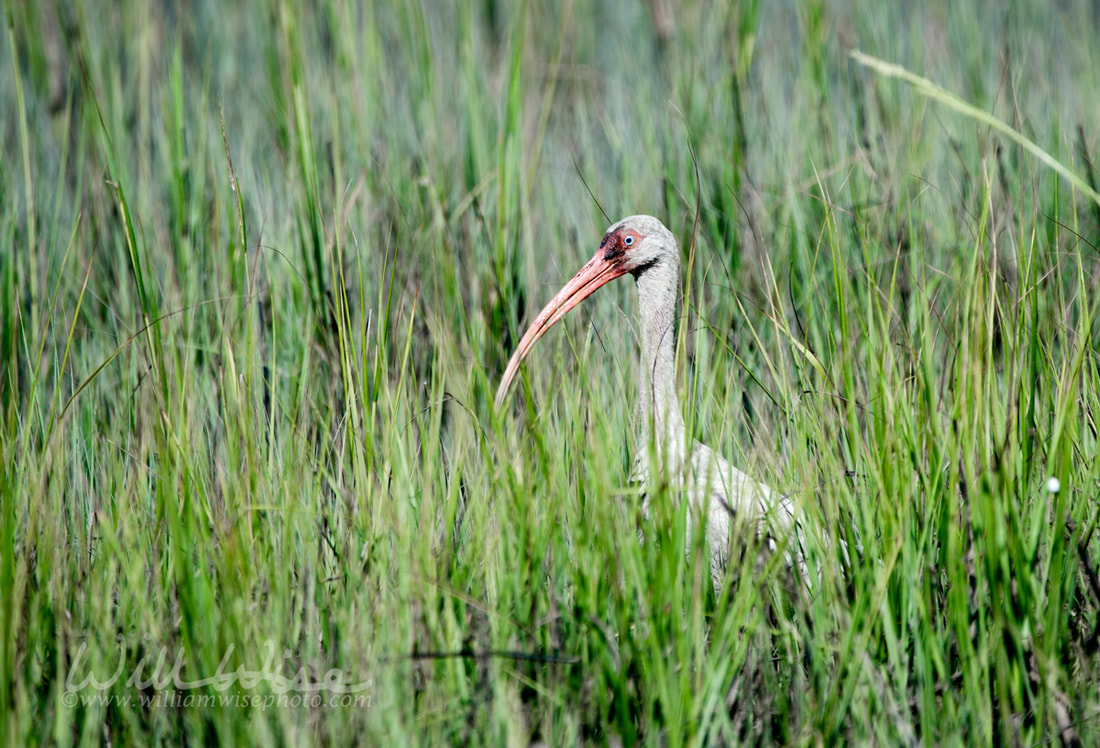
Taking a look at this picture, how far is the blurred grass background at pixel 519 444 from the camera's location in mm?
1966

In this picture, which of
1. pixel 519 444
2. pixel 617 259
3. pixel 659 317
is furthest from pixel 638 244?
pixel 519 444

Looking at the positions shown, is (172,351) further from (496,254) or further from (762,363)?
(762,363)

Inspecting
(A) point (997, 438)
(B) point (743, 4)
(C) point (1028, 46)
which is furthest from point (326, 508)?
(C) point (1028, 46)

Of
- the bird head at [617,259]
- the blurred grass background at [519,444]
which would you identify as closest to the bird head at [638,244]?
the bird head at [617,259]

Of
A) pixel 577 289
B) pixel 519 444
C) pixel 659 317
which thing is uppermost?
pixel 577 289

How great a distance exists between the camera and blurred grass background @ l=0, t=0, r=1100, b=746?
1.97 metres

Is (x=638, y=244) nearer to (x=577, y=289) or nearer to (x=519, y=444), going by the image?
(x=577, y=289)

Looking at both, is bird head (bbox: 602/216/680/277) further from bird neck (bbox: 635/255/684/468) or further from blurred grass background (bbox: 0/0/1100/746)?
blurred grass background (bbox: 0/0/1100/746)

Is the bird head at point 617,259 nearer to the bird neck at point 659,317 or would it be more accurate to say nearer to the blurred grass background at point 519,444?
the bird neck at point 659,317

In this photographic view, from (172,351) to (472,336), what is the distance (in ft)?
3.18

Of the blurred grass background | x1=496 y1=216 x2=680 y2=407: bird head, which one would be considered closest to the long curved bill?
x1=496 y1=216 x2=680 y2=407: bird head

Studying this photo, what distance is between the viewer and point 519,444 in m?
2.75

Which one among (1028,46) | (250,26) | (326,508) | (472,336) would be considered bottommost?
(326,508)

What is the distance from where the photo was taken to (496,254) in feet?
11.6
